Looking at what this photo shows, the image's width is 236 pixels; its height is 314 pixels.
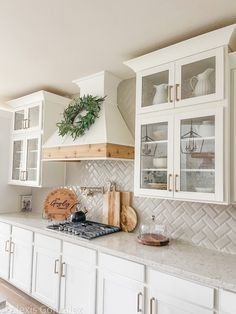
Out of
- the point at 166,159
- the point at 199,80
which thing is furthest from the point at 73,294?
the point at 199,80

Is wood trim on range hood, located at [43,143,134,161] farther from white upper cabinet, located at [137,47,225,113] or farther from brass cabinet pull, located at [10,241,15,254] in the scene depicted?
brass cabinet pull, located at [10,241,15,254]

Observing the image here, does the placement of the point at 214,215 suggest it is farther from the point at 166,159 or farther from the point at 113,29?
the point at 113,29

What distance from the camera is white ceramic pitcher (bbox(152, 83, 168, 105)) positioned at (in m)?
2.14

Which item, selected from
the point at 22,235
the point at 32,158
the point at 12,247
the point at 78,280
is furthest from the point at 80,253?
the point at 32,158

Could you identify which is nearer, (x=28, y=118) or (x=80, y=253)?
(x=80, y=253)

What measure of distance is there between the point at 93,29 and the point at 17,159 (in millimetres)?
2268

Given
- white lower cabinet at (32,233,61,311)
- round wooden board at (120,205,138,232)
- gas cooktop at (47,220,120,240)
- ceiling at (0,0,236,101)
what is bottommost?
white lower cabinet at (32,233,61,311)

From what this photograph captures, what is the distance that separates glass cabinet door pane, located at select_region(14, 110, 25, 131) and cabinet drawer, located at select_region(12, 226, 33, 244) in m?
1.37

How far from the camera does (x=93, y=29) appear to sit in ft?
6.28

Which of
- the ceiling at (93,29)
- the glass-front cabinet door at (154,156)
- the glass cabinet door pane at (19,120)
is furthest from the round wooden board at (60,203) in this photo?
the ceiling at (93,29)

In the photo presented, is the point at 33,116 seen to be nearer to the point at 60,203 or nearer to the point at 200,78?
the point at 60,203

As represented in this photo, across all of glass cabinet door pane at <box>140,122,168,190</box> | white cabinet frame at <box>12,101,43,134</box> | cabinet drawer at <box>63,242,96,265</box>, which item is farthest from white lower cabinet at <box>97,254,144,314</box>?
white cabinet frame at <box>12,101,43,134</box>

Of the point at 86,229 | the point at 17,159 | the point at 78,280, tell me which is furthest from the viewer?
the point at 17,159

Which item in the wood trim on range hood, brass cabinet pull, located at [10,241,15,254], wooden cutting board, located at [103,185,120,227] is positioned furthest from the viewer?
brass cabinet pull, located at [10,241,15,254]
